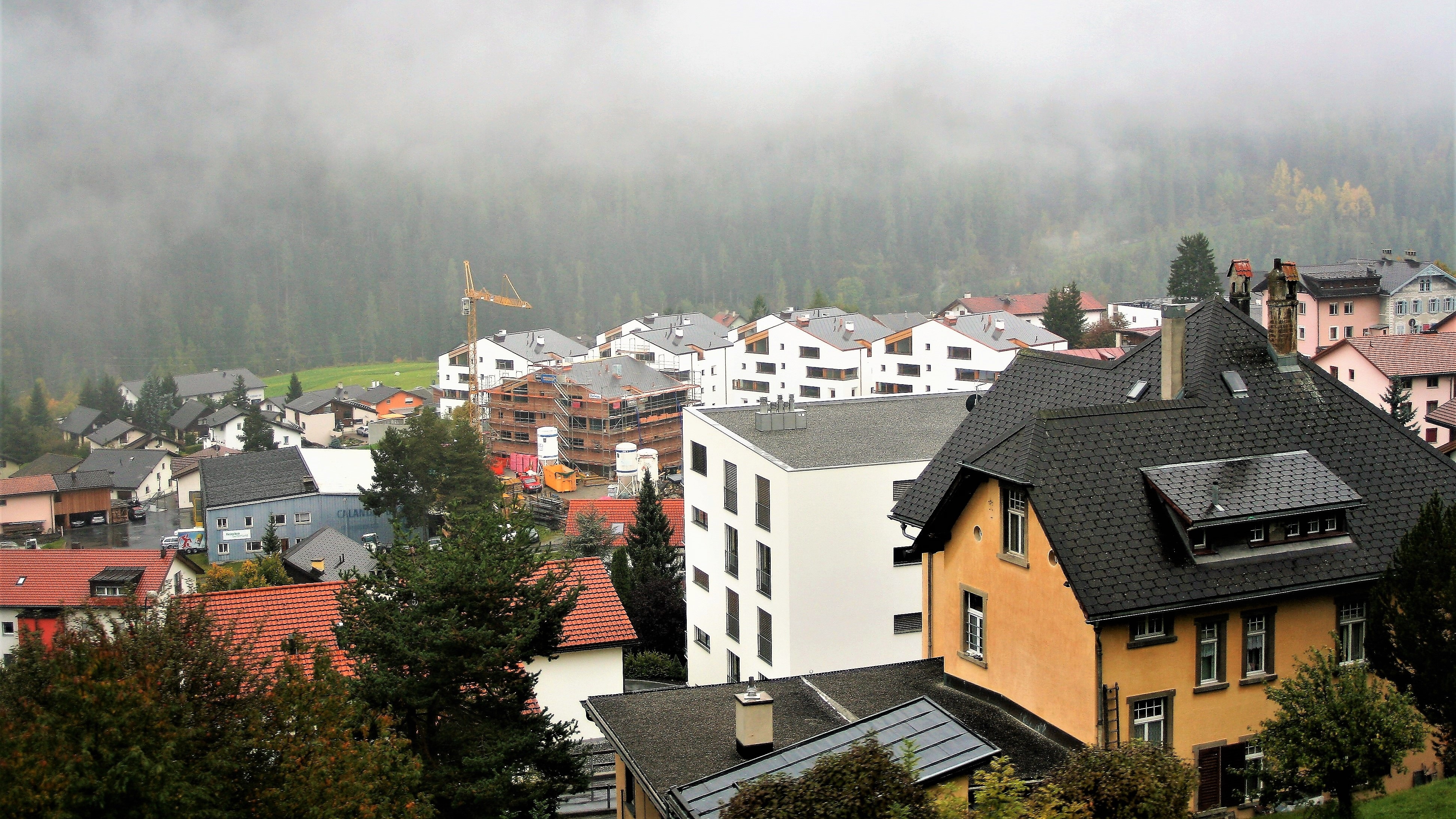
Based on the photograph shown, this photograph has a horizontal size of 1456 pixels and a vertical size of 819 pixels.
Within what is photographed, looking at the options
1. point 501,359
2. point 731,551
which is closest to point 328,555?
point 731,551

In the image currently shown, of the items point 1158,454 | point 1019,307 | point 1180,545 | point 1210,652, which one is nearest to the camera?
point 1180,545

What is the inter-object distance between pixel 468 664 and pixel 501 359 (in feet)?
365

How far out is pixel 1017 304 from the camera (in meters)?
145

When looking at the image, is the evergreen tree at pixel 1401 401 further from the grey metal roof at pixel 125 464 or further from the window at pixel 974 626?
the grey metal roof at pixel 125 464

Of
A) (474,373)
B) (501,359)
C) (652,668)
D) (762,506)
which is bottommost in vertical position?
(652,668)

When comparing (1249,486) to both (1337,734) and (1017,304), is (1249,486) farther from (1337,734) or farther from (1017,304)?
(1017,304)

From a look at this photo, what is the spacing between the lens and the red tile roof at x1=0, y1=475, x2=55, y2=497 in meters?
83.7

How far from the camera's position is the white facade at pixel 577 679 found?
26703mm

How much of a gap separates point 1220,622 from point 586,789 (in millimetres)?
9625

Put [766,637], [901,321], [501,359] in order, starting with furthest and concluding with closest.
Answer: [501,359] → [901,321] → [766,637]

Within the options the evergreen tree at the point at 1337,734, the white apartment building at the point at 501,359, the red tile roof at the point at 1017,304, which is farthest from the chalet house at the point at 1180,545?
the red tile roof at the point at 1017,304

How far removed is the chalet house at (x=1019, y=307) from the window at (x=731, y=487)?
9809 cm

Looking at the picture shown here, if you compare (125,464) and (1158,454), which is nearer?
(1158,454)

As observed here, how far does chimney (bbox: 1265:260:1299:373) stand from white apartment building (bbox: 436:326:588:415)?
10043cm
